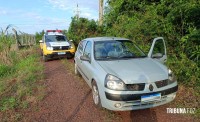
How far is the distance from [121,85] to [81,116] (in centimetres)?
121

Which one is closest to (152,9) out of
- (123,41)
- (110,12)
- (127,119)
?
(123,41)

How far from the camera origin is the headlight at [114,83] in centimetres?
426

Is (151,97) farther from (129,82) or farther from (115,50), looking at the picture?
(115,50)

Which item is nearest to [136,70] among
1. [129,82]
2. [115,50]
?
[129,82]

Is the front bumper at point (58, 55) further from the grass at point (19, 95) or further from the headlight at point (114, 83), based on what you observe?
the headlight at point (114, 83)

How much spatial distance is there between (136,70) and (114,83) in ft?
2.01

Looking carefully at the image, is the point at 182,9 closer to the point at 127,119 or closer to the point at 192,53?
the point at 192,53

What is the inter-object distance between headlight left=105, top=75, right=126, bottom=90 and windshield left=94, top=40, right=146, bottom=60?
1121mm

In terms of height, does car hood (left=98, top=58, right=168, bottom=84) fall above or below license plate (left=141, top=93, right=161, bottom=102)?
above

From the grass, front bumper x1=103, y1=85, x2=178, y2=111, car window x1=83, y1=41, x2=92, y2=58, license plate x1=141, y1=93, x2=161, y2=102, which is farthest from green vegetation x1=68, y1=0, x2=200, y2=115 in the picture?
the grass

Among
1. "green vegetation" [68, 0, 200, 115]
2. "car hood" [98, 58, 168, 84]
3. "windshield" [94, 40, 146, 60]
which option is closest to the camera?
"car hood" [98, 58, 168, 84]

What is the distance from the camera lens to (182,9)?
6.55m

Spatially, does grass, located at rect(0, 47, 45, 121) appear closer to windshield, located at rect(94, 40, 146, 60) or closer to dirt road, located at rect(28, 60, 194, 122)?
dirt road, located at rect(28, 60, 194, 122)

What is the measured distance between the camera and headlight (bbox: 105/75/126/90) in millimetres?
4262
